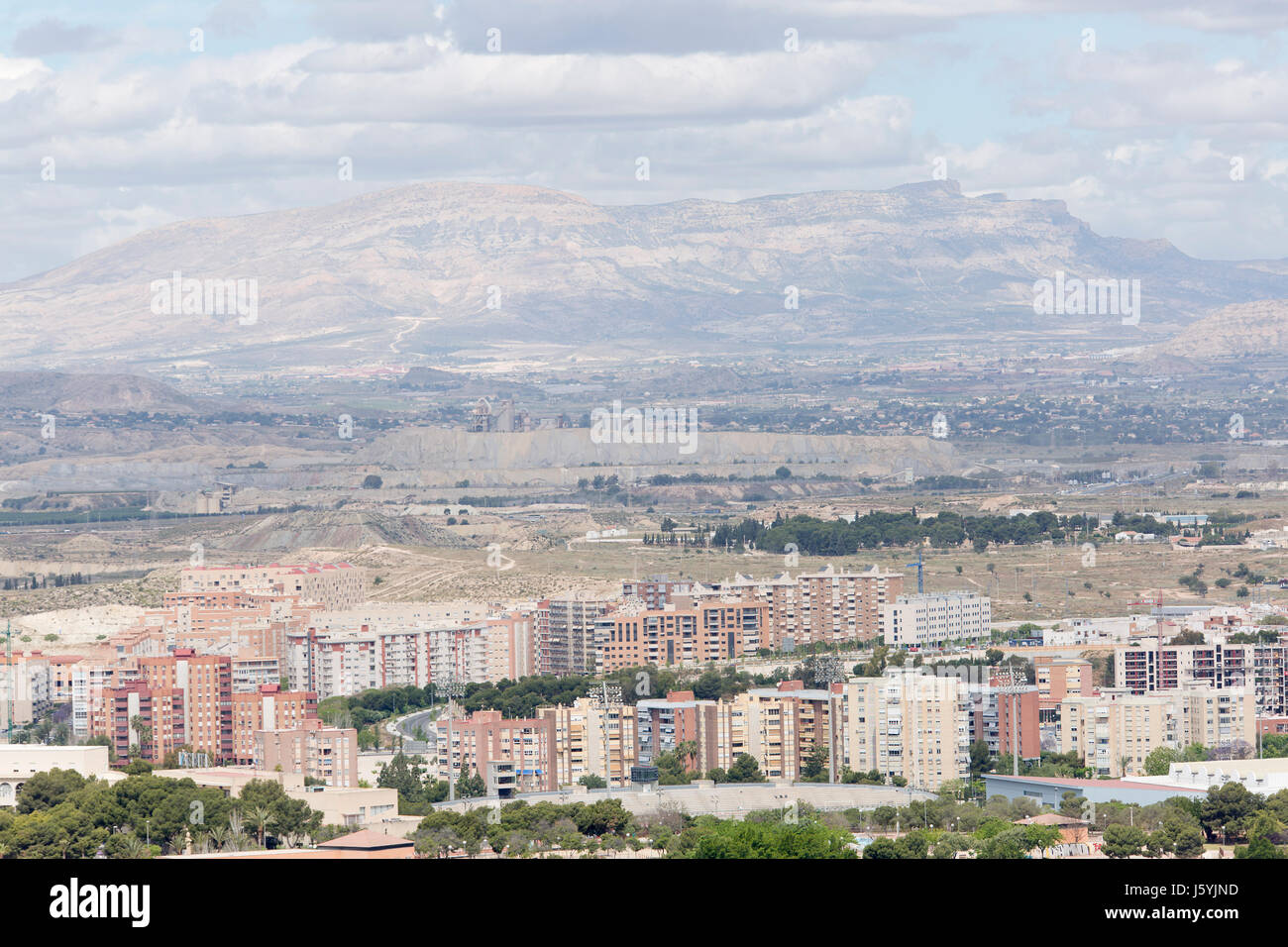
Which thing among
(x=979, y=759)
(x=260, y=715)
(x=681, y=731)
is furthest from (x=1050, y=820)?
(x=260, y=715)

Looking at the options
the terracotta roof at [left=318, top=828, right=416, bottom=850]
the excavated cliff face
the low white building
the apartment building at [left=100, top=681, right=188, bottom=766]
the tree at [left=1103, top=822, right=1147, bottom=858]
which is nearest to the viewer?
the terracotta roof at [left=318, top=828, right=416, bottom=850]

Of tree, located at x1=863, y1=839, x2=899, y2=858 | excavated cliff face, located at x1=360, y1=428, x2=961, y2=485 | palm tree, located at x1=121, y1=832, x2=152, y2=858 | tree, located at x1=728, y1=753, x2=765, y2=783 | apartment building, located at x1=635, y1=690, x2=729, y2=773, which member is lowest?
tree, located at x1=728, y1=753, x2=765, y2=783

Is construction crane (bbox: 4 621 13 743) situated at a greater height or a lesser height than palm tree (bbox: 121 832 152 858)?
lesser

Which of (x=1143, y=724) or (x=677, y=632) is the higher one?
(x=677, y=632)

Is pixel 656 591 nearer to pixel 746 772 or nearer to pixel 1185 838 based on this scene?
pixel 746 772

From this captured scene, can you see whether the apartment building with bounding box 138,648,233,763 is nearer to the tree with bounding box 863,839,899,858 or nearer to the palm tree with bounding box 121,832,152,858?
the palm tree with bounding box 121,832,152,858

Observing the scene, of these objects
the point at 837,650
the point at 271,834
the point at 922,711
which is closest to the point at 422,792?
the point at 271,834

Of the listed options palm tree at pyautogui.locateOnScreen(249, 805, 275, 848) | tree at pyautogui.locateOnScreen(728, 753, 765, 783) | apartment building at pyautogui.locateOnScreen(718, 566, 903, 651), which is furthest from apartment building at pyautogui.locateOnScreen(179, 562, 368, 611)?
palm tree at pyautogui.locateOnScreen(249, 805, 275, 848)
